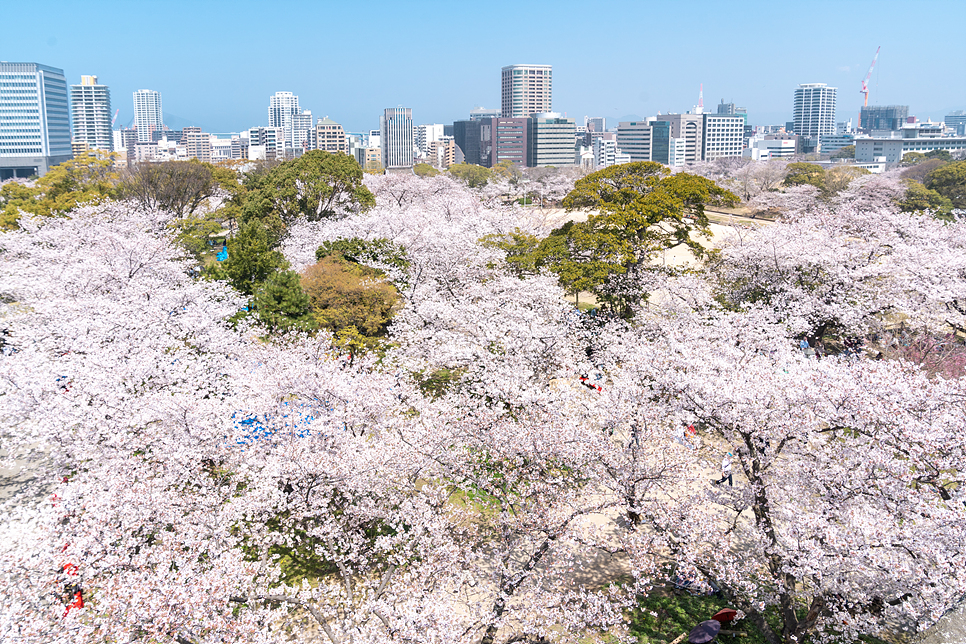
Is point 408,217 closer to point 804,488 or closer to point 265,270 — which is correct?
point 265,270

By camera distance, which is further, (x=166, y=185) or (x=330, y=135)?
(x=330, y=135)

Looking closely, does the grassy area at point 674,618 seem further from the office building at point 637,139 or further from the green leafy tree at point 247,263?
the office building at point 637,139

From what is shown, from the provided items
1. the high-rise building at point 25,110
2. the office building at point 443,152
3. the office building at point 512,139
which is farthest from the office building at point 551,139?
the high-rise building at point 25,110

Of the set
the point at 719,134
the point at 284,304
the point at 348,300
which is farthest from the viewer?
→ the point at 719,134

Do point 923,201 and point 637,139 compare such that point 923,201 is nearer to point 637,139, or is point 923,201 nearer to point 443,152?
point 637,139

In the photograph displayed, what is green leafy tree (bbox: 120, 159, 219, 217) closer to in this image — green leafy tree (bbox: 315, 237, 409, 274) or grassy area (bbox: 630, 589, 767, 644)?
green leafy tree (bbox: 315, 237, 409, 274)

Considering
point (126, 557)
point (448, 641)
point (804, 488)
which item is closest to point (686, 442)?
point (804, 488)

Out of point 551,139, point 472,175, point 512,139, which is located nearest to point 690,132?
point 551,139
